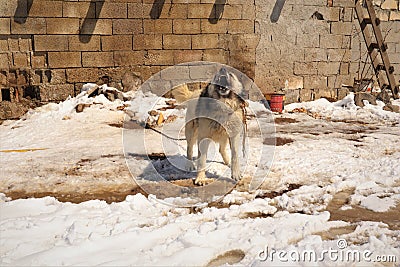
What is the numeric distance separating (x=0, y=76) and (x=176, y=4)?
379 cm

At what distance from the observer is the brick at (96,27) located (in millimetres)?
7617

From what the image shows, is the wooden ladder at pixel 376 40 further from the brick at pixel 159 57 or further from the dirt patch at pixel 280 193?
the dirt patch at pixel 280 193

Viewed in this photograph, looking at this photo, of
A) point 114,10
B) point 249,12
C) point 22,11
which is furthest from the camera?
point 249,12

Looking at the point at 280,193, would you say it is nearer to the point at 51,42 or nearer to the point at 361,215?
the point at 361,215

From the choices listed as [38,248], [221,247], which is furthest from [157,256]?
[38,248]

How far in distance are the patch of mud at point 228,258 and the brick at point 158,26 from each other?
6.29 meters

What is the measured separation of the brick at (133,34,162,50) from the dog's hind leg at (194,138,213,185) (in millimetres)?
4635

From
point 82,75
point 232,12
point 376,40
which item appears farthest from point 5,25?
point 376,40

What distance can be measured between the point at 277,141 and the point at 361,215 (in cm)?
270

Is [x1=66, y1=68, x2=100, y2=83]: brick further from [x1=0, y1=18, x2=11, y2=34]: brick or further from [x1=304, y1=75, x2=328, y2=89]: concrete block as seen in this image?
[x1=304, y1=75, x2=328, y2=89]: concrete block

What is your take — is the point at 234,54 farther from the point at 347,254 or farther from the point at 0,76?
the point at 347,254

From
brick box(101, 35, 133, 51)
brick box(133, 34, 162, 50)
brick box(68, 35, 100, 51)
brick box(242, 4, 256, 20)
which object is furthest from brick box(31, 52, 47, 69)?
brick box(242, 4, 256, 20)

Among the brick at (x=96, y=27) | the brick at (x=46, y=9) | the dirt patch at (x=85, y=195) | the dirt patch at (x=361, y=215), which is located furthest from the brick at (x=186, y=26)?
A: the dirt patch at (x=361, y=215)

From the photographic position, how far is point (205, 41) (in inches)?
333
